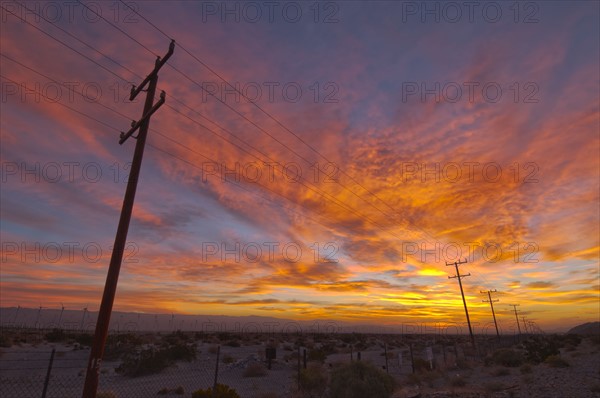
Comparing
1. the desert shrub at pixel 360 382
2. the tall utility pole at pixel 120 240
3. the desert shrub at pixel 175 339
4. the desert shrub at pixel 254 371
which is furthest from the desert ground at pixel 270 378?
the desert shrub at pixel 175 339

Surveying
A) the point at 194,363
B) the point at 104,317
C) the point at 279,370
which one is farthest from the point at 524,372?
the point at 104,317

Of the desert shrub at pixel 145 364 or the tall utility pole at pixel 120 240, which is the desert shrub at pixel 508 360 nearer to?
the desert shrub at pixel 145 364

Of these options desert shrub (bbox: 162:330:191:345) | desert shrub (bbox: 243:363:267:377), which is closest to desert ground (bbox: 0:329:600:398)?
desert shrub (bbox: 243:363:267:377)

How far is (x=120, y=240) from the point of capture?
10352 mm

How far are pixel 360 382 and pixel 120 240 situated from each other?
1126 centimetres

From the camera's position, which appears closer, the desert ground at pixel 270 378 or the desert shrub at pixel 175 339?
the desert ground at pixel 270 378

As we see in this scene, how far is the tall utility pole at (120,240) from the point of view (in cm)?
966

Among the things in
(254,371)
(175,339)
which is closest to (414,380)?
(254,371)

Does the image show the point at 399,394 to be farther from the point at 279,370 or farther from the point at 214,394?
the point at 279,370

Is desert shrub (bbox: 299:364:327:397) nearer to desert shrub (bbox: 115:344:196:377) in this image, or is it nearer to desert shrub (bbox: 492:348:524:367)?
desert shrub (bbox: 115:344:196:377)

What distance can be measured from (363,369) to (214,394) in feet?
21.9

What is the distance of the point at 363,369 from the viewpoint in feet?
52.3

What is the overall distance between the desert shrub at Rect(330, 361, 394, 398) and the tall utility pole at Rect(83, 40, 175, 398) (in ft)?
32.0

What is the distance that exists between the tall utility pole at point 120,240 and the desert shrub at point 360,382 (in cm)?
974
